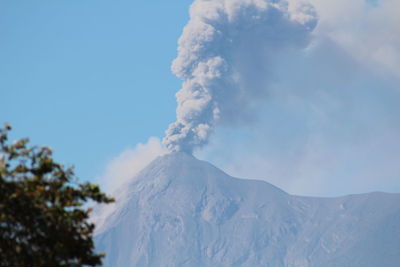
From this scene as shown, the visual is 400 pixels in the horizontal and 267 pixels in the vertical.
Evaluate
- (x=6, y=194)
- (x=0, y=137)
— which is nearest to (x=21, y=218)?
(x=6, y=194)

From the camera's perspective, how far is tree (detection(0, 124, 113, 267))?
2412 centimetres

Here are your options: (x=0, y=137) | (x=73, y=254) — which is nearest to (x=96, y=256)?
(x=73, y=254)

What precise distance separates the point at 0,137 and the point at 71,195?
2809 mm

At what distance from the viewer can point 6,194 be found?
24078mm

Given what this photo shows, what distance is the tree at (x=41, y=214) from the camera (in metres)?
24.1

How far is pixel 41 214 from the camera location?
24469 millimetres

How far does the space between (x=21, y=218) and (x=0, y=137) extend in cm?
256

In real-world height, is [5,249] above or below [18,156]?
below

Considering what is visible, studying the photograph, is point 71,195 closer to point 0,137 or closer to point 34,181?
point 34,181

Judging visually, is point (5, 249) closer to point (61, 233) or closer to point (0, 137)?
point (61, 233)

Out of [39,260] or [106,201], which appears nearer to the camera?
[39,260]

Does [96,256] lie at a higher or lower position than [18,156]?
lower

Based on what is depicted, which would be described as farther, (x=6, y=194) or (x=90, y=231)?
(x=90, y=231)

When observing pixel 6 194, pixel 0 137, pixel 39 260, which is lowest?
pixel 39 260
